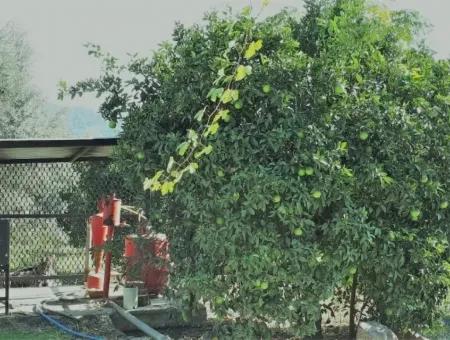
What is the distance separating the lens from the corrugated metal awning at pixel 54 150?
714 cm

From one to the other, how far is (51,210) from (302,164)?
307 inches

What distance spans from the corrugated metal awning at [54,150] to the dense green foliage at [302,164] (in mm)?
1312

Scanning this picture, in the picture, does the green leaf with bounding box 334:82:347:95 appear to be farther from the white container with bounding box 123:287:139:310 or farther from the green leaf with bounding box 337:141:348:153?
the white container with bounding box 123:287:139:310

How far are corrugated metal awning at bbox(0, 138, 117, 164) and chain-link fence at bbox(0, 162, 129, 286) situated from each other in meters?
0.99

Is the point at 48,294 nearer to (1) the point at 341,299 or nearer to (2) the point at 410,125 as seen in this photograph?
(1) the point at 341,299

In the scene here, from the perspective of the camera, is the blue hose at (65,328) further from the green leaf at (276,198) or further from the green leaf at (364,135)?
the green leaf at (364,135)

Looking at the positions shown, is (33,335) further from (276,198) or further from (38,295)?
(276,198)

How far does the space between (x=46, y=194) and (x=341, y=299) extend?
667cm

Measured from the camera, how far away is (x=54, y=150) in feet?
25.9

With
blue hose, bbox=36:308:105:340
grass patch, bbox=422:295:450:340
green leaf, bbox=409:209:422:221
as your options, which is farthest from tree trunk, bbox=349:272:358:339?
blue hose, bbox=36:308:105:340

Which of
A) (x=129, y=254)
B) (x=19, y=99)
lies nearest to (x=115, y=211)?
(x=129, y=254)

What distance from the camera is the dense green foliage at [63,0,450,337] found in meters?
5.41

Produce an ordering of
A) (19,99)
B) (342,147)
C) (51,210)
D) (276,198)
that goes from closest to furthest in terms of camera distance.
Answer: (276,198) → (342,147) → (51,210) → (19,99)

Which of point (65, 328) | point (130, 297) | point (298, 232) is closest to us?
point (298, 232)
